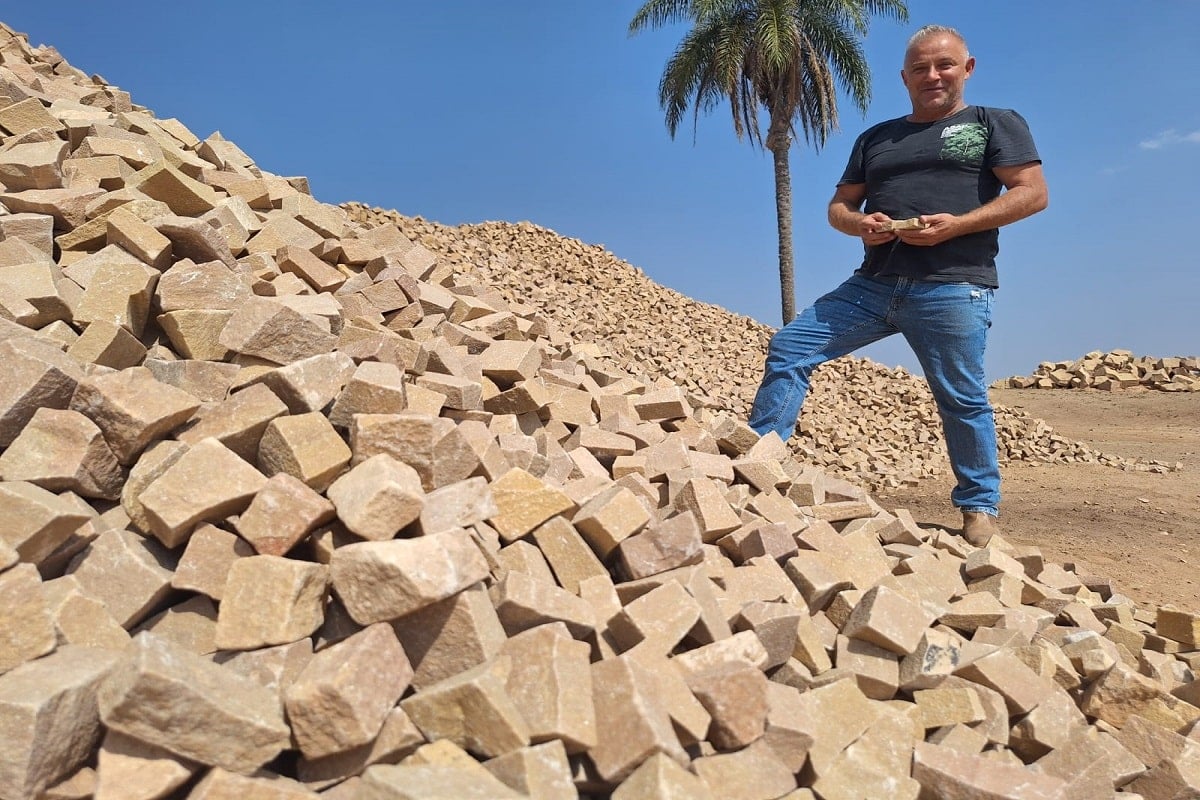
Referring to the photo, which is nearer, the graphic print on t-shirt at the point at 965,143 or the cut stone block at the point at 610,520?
the cut stone block at the point at 610,520

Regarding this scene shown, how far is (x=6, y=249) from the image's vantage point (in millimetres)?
2811

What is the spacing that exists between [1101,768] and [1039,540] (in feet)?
9.69

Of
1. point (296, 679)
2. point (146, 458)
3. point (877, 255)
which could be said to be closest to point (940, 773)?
point (296, 679)

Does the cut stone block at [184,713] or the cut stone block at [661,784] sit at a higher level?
the cut stone block at [184,713]

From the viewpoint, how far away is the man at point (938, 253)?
350 cm

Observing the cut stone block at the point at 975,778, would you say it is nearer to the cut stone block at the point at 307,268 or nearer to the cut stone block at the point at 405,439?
the cut stone block at the point at 405,439

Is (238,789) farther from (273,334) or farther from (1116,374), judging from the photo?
(1116,374)

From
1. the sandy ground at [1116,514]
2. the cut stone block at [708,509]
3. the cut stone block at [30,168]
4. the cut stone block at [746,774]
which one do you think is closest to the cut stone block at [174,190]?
the cut stone block at [30,168]

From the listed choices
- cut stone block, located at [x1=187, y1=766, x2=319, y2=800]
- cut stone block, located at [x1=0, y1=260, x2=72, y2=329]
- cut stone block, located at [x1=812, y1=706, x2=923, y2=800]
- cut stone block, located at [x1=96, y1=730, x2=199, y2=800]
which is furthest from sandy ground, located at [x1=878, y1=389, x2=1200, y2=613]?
cut stone block, located at [x1=0, y1=260, x2=72, y2=329]

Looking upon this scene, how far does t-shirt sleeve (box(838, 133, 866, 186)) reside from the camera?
3.91m

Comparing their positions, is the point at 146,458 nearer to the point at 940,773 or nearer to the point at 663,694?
the point at 663,694

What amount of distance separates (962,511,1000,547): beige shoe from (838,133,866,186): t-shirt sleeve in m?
1.71

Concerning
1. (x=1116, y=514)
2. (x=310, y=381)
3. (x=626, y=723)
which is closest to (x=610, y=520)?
(x=626, y=723)

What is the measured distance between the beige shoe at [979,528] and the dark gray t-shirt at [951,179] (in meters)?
1.08
